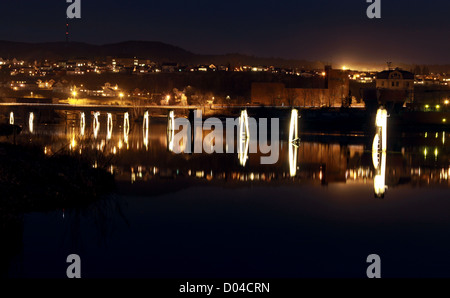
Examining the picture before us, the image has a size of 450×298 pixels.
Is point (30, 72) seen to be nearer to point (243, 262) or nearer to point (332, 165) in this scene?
point (332, 165)

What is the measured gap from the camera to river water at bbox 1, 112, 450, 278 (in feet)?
42.1

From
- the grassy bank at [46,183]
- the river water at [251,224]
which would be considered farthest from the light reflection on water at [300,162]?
the grassy bank at [46,183]

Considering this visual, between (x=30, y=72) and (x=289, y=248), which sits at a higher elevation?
(x=30, y=72)

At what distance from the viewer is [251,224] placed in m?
16.7

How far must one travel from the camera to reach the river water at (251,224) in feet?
42.1

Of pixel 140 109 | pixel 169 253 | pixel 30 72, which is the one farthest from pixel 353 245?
pixel 30 72

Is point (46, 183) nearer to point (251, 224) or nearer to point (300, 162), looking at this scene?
point (251, 224)

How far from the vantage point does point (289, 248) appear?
46.8ft

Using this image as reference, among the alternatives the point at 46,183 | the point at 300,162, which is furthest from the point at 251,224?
the point at 300,162

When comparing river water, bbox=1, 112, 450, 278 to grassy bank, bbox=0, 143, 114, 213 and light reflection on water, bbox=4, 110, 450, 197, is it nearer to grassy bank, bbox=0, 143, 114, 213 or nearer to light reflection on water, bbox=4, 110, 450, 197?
light reflection on water, bbox=4, 110, 450, 197

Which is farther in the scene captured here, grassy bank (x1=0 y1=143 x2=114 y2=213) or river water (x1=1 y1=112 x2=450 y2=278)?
grassy bank (x1=0 y1=143 x2=114 y2=213)

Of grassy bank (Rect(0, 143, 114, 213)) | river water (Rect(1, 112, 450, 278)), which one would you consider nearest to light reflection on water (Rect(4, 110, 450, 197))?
river water (Rect(1, 112, 450, 278))

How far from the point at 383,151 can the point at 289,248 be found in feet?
75.4

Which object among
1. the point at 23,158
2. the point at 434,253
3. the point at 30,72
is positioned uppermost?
the point at 30,72
